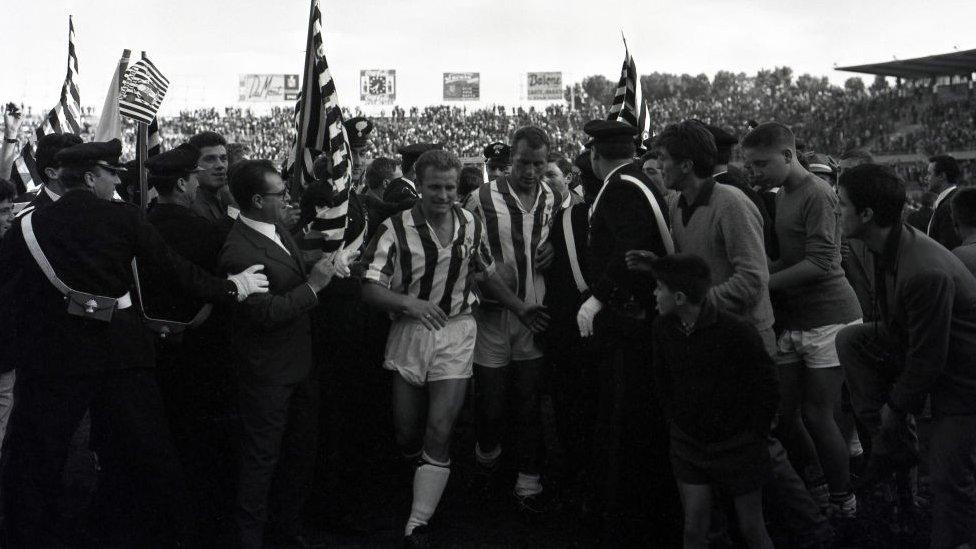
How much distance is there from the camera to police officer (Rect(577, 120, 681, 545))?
4453mm

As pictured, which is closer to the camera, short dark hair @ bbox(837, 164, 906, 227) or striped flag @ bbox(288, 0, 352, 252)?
short dark hair @ bbox(837, 164, 906, 227)

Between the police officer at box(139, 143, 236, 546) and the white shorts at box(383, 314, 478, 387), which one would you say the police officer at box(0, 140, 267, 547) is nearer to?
Answer: the police officer at box(139, 143, 236, 546)

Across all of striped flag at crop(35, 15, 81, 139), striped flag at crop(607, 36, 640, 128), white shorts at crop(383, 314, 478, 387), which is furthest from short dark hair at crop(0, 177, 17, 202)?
striped flag at crop(607, 36, 640, 128)

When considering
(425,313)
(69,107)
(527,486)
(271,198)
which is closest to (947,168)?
(527,486)

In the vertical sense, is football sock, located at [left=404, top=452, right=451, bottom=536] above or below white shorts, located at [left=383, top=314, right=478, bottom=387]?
below

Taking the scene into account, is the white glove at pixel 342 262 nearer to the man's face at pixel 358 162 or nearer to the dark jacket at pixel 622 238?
the dark jacket at pixel 622 238

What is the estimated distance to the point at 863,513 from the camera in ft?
17.5

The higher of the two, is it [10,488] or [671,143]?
[671,143]

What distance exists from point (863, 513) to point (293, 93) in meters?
73.3

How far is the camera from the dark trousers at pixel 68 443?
4172 millimetres

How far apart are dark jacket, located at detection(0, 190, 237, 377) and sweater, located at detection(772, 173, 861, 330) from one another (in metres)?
3.09

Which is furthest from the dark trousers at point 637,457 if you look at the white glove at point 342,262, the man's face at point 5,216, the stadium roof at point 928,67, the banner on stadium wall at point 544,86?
the banner on stadium wall at point 544,86

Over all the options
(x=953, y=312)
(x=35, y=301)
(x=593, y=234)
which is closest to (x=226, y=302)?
(x=35, y=301)

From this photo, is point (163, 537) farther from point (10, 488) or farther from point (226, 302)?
point (226, 302)
